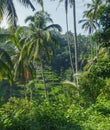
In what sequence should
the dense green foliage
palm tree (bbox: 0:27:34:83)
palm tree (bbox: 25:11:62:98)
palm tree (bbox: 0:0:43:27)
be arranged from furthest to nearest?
1. palm tree (bbox: 25:11:62:98)
2. palm tree (bbox: 0:27:34:83)
3. palm tree (bbox: 0:0:43:27)
4. the dense green foliage

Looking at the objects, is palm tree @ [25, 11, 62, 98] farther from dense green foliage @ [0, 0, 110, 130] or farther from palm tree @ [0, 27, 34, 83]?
palm tree @ [0, 27, 34, 83]

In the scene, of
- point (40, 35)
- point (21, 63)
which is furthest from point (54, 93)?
point (40, 35)

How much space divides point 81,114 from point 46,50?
21.6 metres

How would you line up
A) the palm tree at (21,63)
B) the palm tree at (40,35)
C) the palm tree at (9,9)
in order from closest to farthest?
1. the palm tree at (9,9)
2. the palm tree at (21,63)
3. the palm tree at (40,35)

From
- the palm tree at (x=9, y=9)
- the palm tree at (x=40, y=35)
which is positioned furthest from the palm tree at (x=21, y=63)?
the palm tree at (x=9, y=9)

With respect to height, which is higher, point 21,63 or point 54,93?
point 21,63

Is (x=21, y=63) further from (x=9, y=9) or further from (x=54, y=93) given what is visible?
(x=9, y=9)

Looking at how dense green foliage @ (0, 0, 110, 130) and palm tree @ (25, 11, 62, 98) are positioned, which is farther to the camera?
palm tree @ (25, 11, 62, 98)

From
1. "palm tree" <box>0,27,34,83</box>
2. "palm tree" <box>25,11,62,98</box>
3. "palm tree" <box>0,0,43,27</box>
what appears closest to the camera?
"palm tree" <box>0,0,43,27</box>

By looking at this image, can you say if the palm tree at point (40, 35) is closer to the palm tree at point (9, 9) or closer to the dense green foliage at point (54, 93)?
the dense green foliage at point (54, 93)

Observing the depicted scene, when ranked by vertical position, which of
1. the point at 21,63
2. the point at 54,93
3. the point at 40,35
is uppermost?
the point at 40,35

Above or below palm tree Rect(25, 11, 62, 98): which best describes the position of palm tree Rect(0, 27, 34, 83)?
below

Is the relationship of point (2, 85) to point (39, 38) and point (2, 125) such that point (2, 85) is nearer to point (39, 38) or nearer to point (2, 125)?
point (39, 38)


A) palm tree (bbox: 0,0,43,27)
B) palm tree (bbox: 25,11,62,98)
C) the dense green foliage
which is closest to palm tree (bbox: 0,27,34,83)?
the dense green foliage
